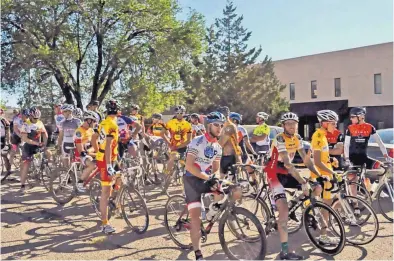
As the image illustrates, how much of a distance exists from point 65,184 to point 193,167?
→ 439 centimetres

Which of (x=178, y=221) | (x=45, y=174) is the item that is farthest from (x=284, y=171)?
(x=45, y=174)

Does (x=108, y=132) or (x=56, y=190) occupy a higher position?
(x=108, y=132)

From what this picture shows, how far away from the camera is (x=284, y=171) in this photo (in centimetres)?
572

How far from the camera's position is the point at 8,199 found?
9.33 metres

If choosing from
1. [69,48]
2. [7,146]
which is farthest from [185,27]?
[7,146]

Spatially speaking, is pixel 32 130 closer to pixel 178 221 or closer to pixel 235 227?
pixel 178 221

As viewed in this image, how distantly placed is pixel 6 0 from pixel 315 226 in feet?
75.0

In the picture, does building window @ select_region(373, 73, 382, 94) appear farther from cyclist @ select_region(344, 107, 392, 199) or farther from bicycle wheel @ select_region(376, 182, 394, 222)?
bicycle wheel @ select_region(376, 182, 394, 222)

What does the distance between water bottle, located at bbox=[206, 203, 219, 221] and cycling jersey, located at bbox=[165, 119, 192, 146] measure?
4313 millimetres

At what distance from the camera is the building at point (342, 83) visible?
3516cm

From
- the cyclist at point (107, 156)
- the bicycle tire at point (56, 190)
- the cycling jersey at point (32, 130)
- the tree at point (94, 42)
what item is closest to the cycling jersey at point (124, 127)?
the bicycle tire at point (56, 190)

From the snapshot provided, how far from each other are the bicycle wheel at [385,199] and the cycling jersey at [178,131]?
13.8 ft

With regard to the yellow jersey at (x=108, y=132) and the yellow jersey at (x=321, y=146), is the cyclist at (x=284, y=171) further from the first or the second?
the yellow jersey at (x=108, y=132)

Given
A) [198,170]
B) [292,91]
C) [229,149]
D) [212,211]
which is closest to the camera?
[198,170]
